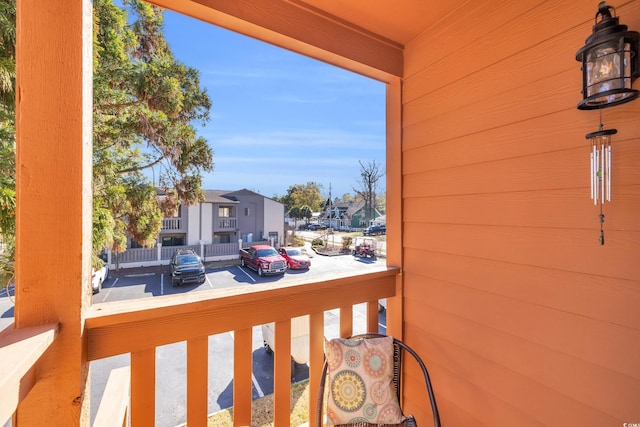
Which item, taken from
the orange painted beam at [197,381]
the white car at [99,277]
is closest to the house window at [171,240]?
the white car at [99,277]

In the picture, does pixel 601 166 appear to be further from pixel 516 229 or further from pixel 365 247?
pixel 365 247

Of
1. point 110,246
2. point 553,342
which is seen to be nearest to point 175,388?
point 110,246

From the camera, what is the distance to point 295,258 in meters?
1.57

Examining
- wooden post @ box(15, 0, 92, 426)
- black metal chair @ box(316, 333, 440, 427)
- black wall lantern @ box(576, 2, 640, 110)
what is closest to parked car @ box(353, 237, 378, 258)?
black metal chair @ box(316, 333, 440, 427)

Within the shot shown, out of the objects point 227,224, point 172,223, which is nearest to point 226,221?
point 227,224

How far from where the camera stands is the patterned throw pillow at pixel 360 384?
1288 millimetres

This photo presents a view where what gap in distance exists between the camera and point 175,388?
7.10ft

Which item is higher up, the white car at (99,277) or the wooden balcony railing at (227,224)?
the wooden balcony railing at (227,224)

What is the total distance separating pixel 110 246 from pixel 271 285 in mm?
870

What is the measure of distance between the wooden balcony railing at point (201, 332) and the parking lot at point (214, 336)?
0.09 metres

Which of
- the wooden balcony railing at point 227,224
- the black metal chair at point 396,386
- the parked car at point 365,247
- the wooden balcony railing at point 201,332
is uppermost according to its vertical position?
the wooden balcony railing at point 227,224

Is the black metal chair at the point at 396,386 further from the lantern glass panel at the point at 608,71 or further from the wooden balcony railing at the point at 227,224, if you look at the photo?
the lantern glass panel at the point at 608,71

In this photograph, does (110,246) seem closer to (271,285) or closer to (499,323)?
(271,285)

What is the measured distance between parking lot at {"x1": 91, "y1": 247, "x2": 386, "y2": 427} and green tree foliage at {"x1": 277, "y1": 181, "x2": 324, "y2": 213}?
304 millimetres
